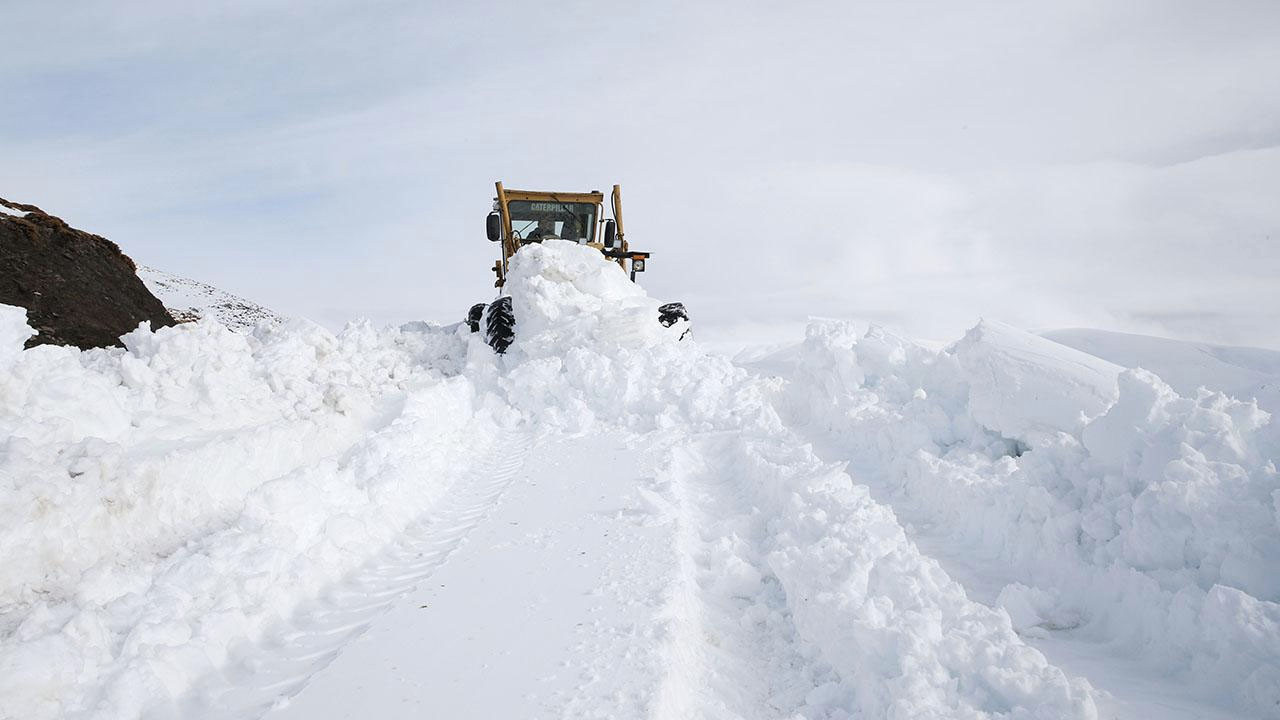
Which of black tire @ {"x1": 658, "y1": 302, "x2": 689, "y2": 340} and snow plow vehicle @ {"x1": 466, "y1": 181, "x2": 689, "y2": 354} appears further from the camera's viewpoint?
snow plow vehicle @ {"x1": 466, "y1": 181, "x2": 689, "y2": 354}

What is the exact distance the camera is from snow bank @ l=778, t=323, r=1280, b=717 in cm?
270

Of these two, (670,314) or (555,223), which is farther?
(555,223)

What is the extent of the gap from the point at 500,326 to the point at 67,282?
539 cm

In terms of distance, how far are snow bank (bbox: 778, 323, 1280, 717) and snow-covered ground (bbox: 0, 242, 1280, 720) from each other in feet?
0.05

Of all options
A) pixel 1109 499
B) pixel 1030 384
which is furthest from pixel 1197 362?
pixel 1109 499

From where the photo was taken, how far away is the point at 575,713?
2453mm

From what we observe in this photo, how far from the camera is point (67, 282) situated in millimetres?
8289

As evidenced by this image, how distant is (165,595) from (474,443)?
3.70 meters

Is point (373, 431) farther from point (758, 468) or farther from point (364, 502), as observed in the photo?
point (758, 468)

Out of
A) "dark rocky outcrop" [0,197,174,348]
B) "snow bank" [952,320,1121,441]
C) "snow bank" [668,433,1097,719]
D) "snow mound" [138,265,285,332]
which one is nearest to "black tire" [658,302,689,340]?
"snow bank" [952,320,1121,441]

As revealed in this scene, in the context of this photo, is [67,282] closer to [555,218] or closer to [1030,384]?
[555,218]

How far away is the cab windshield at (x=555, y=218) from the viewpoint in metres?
11.8

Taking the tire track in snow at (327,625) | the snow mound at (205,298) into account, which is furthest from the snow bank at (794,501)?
the snow mound at (205,298)

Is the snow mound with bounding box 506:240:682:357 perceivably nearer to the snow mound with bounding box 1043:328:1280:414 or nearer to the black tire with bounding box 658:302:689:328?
the black tire with bounding box 658:302:689:328
